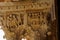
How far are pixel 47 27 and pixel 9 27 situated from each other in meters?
0.41

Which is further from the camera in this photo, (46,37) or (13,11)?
(13,11)

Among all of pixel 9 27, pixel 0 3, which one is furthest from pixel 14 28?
pixel 0 3

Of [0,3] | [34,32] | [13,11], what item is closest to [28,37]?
[34,32]

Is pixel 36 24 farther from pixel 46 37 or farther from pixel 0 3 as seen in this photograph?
pixel 0 3

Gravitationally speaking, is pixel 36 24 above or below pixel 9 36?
above

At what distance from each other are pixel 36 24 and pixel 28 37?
0.52 feet

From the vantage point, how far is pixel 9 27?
1591 millimetres

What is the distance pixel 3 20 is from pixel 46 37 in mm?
498

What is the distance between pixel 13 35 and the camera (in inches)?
61.5

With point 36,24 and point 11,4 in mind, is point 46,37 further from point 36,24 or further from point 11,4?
point 11,4

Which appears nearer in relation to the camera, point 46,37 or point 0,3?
point 46,37

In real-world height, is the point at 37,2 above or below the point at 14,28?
above

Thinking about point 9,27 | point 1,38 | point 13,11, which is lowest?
point 1,38

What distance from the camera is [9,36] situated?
1562 millimetres
